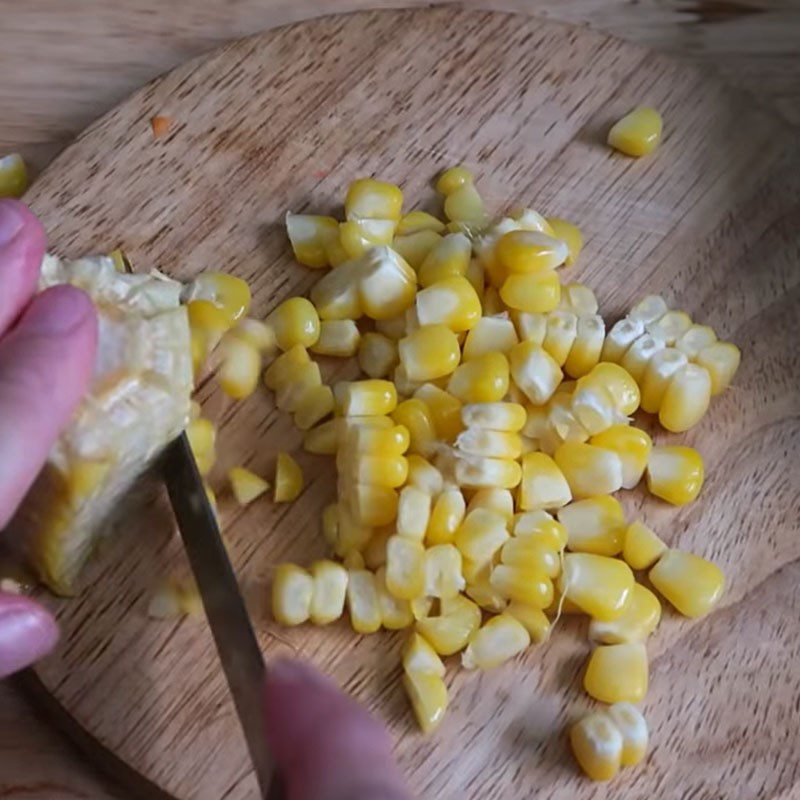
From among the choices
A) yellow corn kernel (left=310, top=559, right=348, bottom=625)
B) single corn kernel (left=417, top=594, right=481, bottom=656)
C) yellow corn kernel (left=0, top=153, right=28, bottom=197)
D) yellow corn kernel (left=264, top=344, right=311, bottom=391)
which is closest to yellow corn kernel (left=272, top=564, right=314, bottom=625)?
yellow corn kernel (left=310, top=559, right=348, bottom=625)

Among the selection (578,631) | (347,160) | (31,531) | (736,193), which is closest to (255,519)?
(31,531)

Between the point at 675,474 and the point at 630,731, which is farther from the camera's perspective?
the point at 675,474

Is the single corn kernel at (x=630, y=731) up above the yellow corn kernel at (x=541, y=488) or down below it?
below

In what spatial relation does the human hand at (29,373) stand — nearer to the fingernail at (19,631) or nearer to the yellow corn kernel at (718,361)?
the fingernail at (19,631)

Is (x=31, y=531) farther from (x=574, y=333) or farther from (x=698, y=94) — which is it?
(x=698, y=94)

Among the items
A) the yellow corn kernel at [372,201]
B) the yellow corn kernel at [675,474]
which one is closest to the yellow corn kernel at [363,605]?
the yellow corn kernel at [675,474]

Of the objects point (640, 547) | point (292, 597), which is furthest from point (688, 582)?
point (292, 597)

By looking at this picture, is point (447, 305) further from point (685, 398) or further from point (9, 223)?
point (9, 223)
